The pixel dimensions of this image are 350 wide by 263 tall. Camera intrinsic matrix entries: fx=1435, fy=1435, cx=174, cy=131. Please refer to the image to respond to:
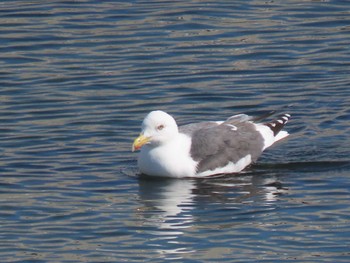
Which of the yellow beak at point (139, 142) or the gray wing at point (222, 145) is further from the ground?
the yellow beak at point (139, 142)

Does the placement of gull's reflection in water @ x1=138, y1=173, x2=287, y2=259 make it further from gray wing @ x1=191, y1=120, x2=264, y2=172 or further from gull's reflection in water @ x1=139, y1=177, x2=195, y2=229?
gray wing @ x1=191, y1=120, x2=264, y2=172

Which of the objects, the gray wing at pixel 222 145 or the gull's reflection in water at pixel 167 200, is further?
A: the gray wing at pixel 222 145

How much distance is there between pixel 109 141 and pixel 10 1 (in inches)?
277

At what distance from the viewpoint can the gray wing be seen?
15.6m

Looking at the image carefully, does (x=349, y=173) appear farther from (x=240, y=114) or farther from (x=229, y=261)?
(x=229, y=261)

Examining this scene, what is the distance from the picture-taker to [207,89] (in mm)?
18688

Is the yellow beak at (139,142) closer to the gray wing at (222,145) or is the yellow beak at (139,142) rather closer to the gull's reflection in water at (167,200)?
the gull's reflection in water at (167,200)

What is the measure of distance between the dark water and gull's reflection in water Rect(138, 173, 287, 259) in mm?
21

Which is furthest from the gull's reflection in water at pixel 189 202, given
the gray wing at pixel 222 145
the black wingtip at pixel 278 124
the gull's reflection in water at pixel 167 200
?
the black wingtip at pixel 278 124

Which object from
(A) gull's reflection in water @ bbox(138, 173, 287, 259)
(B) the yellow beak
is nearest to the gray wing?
(A) gull's reflection in water @ bbox(138, 173, 287, 259)

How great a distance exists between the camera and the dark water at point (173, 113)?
13.1 m

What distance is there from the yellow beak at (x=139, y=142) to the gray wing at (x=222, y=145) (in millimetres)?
584

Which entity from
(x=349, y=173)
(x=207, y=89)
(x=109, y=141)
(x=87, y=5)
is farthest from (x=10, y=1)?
(x=349, y=173)

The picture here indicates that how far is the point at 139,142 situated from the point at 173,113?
247cm
